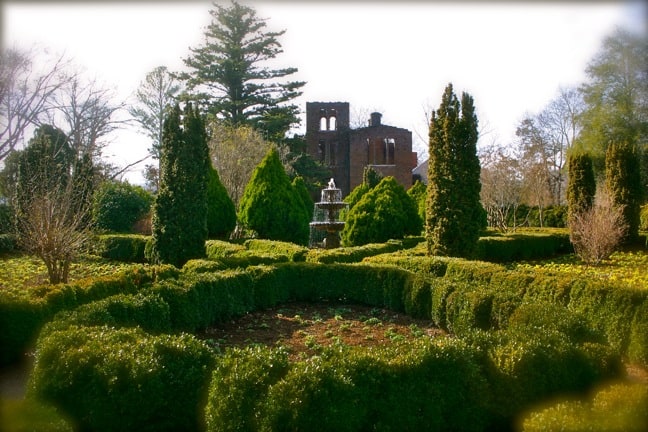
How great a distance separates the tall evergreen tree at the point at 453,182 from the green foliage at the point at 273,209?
5.97 metres

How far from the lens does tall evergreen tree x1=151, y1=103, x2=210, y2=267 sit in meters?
12.8

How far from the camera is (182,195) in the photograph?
12789 millimetres

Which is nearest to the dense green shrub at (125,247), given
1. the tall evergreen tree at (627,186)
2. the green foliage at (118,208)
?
the green foliage at (118,208)

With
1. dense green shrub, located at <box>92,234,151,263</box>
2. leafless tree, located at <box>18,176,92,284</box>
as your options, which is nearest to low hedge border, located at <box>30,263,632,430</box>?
leafless tree, located at <box>18,176,92,284</box>

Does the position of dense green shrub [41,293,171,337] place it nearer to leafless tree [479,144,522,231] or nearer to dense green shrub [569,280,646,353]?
dense green shrub [569,280,646,353]

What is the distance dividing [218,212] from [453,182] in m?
9.18

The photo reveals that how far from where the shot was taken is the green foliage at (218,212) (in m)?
18.6

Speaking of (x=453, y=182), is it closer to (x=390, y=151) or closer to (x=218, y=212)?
(x=218, y=212)

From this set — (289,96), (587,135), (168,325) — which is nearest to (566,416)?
(168,325)

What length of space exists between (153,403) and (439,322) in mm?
5444

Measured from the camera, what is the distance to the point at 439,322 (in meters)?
8.59

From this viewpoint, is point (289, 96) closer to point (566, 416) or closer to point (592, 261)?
point (592, 261)

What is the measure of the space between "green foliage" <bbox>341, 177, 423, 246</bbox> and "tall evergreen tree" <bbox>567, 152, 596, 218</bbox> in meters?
5.98

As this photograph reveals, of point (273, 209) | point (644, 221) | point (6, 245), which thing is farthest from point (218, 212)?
point (644, 221)
